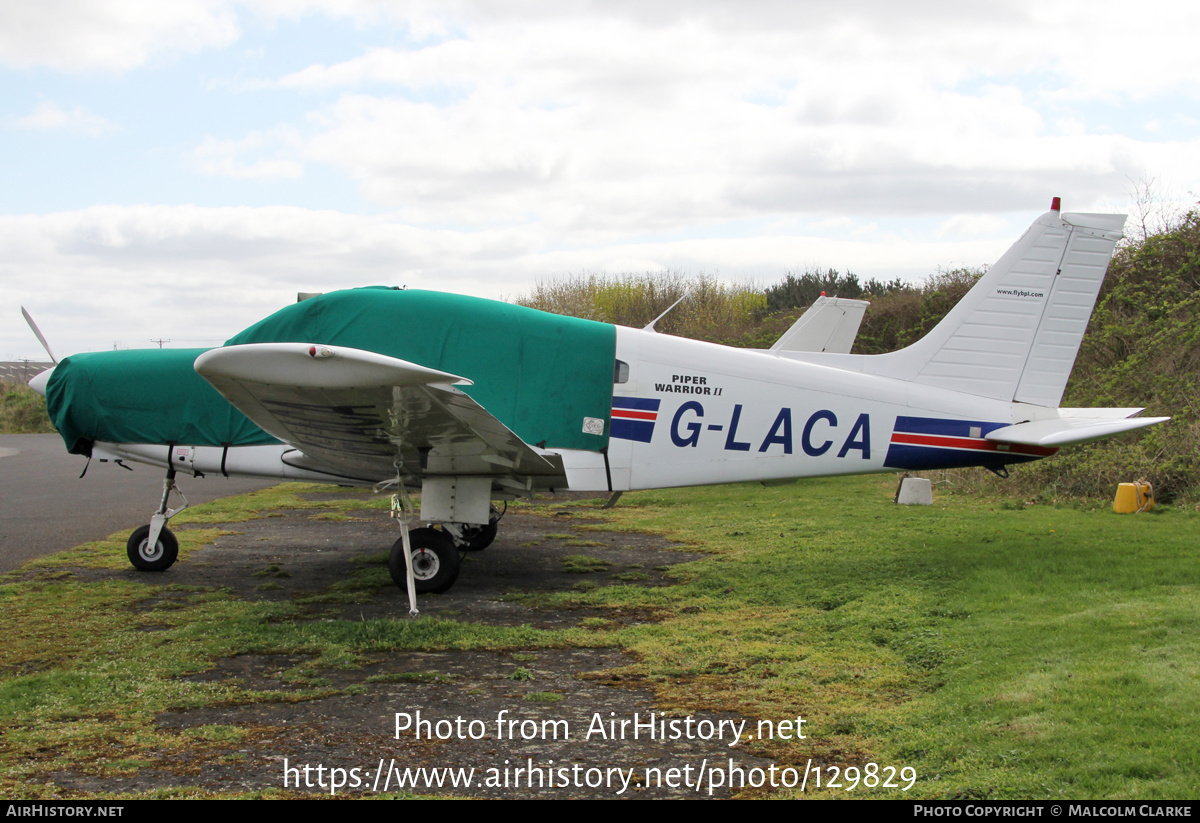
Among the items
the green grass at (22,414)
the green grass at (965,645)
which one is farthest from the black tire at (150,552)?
the green grass at (22,414)

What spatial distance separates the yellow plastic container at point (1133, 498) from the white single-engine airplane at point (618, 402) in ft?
9.64

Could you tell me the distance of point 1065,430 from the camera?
7465 mm

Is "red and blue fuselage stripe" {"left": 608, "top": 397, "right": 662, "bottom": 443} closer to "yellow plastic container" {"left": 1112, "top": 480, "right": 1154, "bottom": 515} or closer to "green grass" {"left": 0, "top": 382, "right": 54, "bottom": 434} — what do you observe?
"yellow plastic container" {"left": 1112, "top": 480, "right": 1154, "bottom": 515}

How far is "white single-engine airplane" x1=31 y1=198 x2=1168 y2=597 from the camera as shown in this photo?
297 inches

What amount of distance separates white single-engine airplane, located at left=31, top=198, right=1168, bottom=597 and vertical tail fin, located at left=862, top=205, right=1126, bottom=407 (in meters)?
0.01

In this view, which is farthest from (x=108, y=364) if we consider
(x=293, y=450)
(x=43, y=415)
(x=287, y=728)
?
(x=43, y=415)

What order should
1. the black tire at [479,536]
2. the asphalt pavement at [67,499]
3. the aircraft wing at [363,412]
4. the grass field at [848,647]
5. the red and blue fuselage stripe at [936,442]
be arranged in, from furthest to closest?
1. the asphalt pavement at [67,499]
2. the black tire at [479,536]
3. the red and blue fuselage stripe at [936,442]
4. the aircraft wing at [363,412]
5. the grass field at [848,647]

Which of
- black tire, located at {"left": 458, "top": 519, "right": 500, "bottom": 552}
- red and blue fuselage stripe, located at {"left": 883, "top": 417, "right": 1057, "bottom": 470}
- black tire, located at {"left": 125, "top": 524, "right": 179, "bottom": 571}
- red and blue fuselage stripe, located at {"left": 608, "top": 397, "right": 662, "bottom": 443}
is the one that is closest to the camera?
red and blue fuselage stripe, located at {"left": 608, "top": 397, "right": 662, "bottom": 443}

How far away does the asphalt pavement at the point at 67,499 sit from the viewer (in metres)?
10.2

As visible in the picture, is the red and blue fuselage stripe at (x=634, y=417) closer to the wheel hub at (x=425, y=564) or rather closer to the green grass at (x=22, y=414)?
the wheel hub at (x=425, y=564)

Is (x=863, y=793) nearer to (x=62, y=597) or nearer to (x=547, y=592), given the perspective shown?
(x=547, y=592)

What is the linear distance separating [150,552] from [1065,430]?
827cm

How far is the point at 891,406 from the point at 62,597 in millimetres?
7165

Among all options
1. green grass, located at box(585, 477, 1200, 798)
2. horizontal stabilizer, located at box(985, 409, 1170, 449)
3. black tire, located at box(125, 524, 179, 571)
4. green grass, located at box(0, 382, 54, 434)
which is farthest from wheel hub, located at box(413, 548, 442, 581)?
green grass, located at box(0, 382, 54, 434)
